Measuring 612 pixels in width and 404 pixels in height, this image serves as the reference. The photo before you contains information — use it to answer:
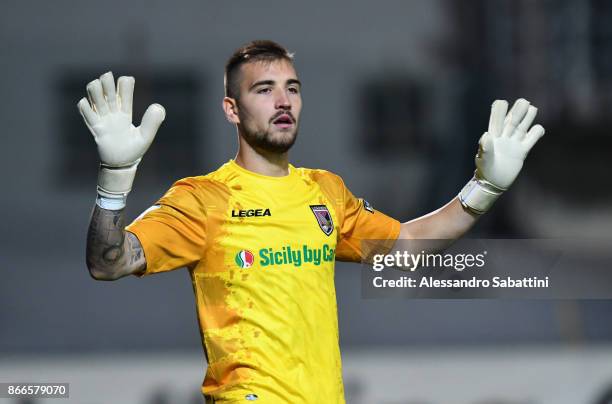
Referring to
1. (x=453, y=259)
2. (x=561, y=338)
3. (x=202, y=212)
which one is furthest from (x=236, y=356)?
(x=561, y=338)

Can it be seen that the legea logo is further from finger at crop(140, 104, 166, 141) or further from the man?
finger at crop(140, 104, 166, 141)

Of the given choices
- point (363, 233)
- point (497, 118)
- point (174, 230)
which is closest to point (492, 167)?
point (497, 118)

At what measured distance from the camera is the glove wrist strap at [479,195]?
13.3ft

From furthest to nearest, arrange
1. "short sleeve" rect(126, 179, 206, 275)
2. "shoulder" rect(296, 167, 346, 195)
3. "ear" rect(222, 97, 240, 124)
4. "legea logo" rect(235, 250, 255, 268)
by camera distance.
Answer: "shoulder" rect(296, 167, 346, 195) → "ear" rect(222, 97, 240, 124) → "legea logo" rect(235, 250, 255, 268) → "short sleeve" rect(126, 179, 206, 275)

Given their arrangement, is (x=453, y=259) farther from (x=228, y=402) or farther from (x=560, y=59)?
(x=560, y=59)

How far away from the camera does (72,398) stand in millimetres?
6062

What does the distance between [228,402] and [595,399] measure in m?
3.48

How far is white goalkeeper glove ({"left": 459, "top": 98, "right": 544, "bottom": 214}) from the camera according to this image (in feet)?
13.2

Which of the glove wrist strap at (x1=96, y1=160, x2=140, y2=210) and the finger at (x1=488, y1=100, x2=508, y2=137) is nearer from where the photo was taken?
the glove wrist strap at (x1=96, y1=160, x2=140, y2=210)

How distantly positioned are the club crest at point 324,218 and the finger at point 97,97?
0.95m

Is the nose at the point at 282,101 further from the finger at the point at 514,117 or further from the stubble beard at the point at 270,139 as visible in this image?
the finger at the point at 514,117

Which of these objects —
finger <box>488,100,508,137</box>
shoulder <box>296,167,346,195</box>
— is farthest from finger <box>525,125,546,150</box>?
shoulder <box>296,167,346,195</box>

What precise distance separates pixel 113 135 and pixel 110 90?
148mm

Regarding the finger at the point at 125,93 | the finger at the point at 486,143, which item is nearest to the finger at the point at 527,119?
the finger at the point at 486,143
